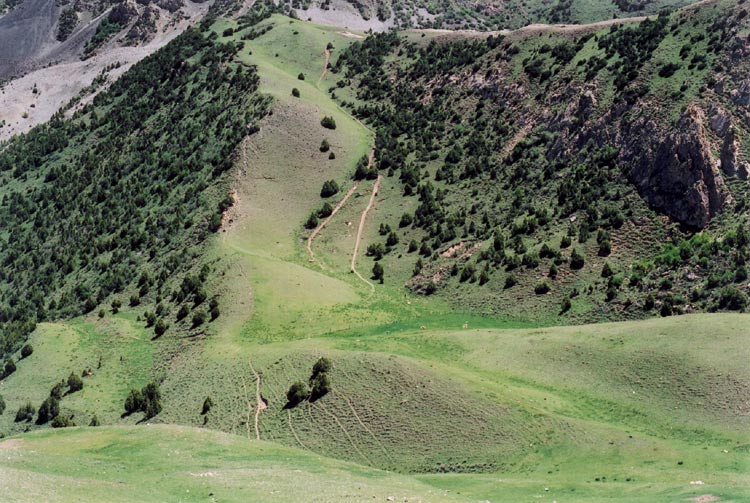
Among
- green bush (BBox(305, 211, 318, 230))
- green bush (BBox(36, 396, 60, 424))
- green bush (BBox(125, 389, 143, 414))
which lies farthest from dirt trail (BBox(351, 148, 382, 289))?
green bush (BBox(36, 396, 60, 424))

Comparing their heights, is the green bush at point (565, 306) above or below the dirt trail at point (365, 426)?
above

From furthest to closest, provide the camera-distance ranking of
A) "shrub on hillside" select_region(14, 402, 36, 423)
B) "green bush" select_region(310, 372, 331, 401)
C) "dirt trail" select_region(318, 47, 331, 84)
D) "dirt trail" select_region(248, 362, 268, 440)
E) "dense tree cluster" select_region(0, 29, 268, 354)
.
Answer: "dirt trail" select_region(318, 47, 331, 84) → "dense tree cluster" select_region(0, 29, 268, 354) → "shrub on hillside" select_region(14, 402, 36, 423) → "green bush" select_region(310, 372, 331, 401) → "dirt trail" select_region(248, 362, 268, 440)

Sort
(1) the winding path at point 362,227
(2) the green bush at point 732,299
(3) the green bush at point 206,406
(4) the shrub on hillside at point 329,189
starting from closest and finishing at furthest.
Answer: (3) the green bush at point 206,406 → (2) the green bush at point 732,299 → (1) the winding path at point 362,227 → (4) the shrub on hillside at point 329,189

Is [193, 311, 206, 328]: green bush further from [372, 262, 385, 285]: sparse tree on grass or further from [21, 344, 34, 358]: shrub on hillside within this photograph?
[372, 262, 385, 285]: sparse tree on grass

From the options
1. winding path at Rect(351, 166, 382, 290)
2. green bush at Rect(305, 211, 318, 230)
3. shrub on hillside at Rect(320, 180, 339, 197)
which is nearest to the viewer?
winding path at Rect(351, 166, 382, 290)

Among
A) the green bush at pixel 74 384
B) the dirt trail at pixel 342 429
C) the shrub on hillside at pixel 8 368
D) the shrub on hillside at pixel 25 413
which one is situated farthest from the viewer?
the shrub on hillside at pixel 8 368

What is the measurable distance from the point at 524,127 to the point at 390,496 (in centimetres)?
7146

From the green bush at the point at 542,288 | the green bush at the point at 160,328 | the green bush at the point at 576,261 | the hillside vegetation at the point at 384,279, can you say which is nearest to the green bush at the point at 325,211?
the hillside vegetation at the point at 384,279

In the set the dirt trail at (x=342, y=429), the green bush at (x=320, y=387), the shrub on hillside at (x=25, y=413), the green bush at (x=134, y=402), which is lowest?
the shrub on hillside at (x=25, y=413)

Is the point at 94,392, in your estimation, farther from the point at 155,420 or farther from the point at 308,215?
the point at 308,215

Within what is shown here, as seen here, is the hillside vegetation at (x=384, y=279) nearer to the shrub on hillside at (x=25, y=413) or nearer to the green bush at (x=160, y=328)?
the shrub on hillside at (x=25, y=413)

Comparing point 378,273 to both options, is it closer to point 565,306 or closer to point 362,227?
point 362,227

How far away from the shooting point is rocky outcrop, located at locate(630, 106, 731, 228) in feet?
245

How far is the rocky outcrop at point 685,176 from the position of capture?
74812 millimetres
